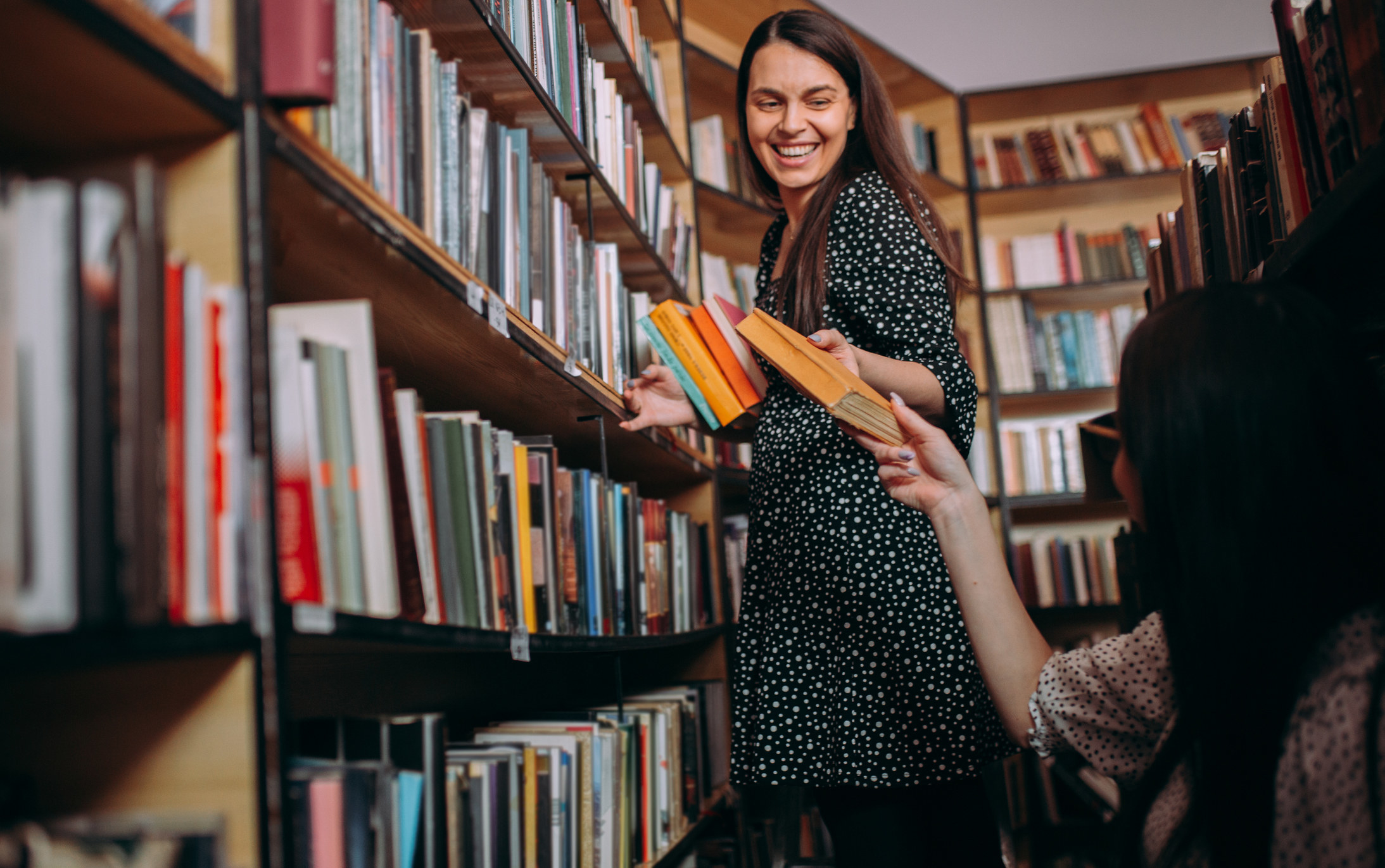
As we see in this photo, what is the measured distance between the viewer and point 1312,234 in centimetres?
105

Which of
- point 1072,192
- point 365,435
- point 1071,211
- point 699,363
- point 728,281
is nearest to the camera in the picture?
point 365,435

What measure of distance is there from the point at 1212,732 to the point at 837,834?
0.66 m

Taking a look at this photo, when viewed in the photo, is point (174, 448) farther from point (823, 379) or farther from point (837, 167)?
point (837, 167)

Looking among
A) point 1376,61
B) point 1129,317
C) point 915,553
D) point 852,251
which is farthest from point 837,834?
point 1129,317

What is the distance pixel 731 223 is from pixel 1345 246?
221 centimetres

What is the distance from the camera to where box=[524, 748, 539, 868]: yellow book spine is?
3.72 feet

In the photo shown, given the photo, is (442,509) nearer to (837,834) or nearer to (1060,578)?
(837,834)

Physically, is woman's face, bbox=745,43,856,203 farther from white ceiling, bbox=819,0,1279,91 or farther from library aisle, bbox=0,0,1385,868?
white ceiling, bbox=819,0,1279,91

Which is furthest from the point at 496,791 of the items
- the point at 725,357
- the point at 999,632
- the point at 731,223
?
the point at 731,223

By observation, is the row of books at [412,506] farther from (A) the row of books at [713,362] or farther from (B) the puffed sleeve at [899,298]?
(B) the puffed sleeve at [899,298]

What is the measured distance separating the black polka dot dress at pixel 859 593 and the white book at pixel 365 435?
0.69 m

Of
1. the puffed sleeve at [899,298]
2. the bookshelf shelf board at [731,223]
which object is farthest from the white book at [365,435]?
the bookshelf shelf board at [731,223]

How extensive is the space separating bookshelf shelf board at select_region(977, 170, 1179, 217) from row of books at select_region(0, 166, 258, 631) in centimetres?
364

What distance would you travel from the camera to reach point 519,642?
110cm
